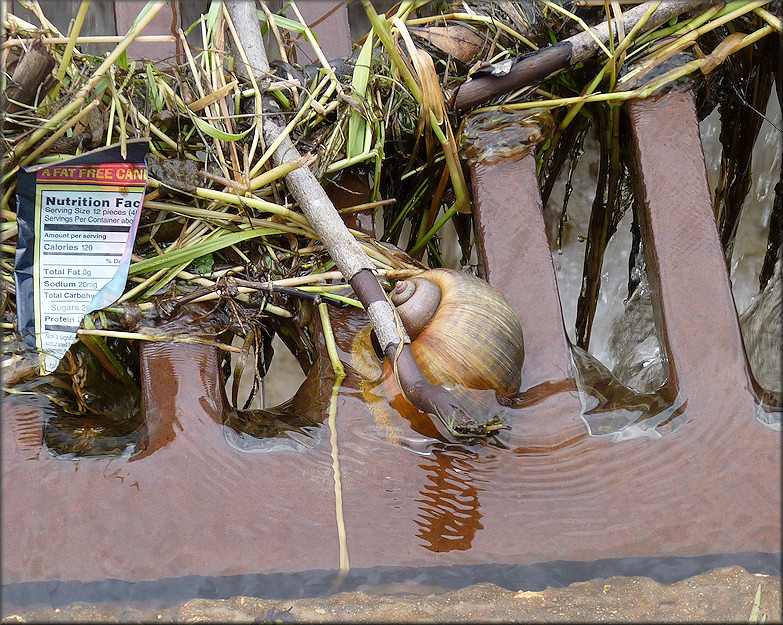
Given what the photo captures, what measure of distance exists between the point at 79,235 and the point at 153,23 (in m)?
0.60

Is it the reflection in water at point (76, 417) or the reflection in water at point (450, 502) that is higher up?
the reflection in water at point (76, 417)

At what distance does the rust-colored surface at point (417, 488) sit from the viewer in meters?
0.91

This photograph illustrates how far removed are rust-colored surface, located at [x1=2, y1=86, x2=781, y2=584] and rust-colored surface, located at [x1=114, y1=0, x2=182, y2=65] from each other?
0.70 meters

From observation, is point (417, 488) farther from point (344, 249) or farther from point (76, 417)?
point (76, 417)

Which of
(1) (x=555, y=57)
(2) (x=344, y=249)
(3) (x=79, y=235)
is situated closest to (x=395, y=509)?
(2) (x=344, y=249)

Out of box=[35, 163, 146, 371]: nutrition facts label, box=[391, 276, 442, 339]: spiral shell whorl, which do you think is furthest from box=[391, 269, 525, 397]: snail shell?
box=[35, 163, 146, 371]: nutrition facts label

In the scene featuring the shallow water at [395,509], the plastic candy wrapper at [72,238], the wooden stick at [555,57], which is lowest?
the shallow water at [395,509]

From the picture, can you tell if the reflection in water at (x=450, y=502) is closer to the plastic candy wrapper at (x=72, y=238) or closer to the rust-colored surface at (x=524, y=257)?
the rust-colored surface at (x=524, y=257)

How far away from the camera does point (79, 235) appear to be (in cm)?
114

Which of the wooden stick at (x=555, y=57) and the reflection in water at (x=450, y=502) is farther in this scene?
the wooden stick at (x=555, y=57)

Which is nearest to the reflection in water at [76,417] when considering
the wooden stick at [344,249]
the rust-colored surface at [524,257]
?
the wooden stick at [344,249]

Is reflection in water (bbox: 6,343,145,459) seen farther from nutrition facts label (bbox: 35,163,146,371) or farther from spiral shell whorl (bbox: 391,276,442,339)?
spiral shell whorl (bbox: 391,276,442,339)

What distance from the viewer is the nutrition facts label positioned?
1.11 m

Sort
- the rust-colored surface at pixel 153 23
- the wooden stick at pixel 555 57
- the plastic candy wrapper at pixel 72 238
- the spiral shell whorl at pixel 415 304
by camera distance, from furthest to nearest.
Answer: the rust-colored surface at pixel 153 23, the wooden stick at pixel 555 57, the plastic candy wrapper at pixel 72 238, the spiral shell whorl at pixel 415 304
